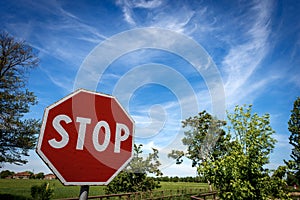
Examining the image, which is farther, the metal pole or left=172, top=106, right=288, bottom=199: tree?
left=172, top=106, right=288, bottom=199: tree

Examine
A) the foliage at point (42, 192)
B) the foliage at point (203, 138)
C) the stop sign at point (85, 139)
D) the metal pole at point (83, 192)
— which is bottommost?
the foliage at point (42, 192)

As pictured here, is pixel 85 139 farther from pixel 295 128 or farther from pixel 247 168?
pixel 295 128

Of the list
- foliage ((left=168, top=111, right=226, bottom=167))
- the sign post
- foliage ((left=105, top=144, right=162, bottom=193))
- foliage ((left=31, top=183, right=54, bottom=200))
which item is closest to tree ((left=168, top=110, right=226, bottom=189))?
foliage ((left=168, top=111, right=226, bottom=167))

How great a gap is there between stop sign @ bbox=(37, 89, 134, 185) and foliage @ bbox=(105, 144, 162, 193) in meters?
13.8

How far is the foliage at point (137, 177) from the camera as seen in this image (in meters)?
15.9

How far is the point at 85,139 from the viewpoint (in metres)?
1.70

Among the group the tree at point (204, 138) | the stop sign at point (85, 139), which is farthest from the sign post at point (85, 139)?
the tree at point (204, 138)

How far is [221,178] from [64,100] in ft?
20.4

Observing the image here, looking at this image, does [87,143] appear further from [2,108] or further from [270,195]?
[2,108]

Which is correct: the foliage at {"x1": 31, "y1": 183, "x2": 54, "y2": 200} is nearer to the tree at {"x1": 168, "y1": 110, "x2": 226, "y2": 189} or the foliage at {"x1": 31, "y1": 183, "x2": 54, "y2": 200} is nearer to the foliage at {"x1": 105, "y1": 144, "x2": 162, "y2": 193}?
the foliage at {"x1": 105, "y1": 144, "x2": 162, "y2": 193}

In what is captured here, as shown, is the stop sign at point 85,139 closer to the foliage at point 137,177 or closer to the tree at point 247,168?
the tree at point 247,168

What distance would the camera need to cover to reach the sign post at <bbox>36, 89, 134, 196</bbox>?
1.54 m

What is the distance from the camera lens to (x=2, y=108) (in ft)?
45.3

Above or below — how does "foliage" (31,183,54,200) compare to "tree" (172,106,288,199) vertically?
below
